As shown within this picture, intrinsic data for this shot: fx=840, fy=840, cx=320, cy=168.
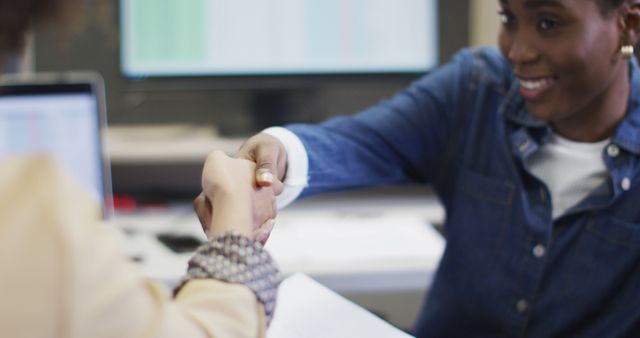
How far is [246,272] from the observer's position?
61cm

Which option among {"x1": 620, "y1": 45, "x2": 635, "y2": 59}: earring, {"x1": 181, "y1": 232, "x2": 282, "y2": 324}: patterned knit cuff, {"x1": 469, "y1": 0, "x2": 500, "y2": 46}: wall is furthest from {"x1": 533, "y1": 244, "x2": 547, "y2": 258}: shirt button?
{"x1": 469, "y1": 0, "x2": 500, "y2": 46}: wall

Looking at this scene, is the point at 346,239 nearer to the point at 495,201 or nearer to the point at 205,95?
the point at 495,201

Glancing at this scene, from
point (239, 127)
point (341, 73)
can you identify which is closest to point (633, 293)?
point (341, 73)

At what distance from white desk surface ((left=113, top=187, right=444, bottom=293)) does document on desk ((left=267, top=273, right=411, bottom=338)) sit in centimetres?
37

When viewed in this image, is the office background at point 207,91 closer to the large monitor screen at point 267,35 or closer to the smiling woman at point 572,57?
the large monitor screen at point 267,35

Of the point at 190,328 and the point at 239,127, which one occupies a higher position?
the point at 190,328

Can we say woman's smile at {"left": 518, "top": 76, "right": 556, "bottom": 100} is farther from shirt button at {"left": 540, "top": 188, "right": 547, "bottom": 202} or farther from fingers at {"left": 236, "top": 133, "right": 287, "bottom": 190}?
fingers at {"left": 236, "top": 133, "right": 287, "bottom": 190}

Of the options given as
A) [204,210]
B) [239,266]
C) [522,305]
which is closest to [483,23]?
[522,305]

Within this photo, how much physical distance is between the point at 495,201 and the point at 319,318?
1.11 feet

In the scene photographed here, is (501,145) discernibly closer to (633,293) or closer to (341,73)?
(633,293)

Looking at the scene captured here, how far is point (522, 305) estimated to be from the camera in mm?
1002

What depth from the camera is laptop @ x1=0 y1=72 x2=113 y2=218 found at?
140 centimetres

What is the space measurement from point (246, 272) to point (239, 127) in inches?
45.3

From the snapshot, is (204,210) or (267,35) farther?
(267,35)
